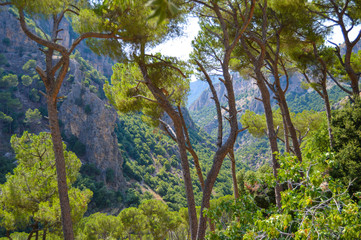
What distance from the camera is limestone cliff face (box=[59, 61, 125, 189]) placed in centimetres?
3497

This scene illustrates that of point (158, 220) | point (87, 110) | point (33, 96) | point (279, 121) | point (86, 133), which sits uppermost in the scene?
point (33, 96)

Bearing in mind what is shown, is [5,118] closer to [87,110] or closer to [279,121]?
[87,110]

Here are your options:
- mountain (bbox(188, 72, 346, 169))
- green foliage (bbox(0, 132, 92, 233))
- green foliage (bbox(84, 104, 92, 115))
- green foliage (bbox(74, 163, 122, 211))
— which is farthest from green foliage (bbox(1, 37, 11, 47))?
green foliage (bbox(0, 132, 92, 233))

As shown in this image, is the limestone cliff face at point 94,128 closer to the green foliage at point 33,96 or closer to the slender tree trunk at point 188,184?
the green foliage at point 33,96

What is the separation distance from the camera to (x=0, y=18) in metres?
40.2

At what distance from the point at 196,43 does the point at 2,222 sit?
668 cm

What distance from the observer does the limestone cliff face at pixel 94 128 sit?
A: 35.0 m

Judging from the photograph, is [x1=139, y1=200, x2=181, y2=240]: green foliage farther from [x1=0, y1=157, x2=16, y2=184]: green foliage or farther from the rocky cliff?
the rocky cliff

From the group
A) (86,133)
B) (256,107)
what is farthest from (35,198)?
(256,107)

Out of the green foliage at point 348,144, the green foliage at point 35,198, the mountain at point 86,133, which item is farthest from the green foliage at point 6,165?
the green foliage at point 348,144

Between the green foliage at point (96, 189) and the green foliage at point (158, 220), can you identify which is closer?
the green foliage at point (158, 220)

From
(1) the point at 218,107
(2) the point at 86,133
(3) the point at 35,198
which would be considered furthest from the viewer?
(2) the point at 86,133

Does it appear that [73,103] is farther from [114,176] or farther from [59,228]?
[59,228]

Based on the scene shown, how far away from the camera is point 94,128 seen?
36.2 m
